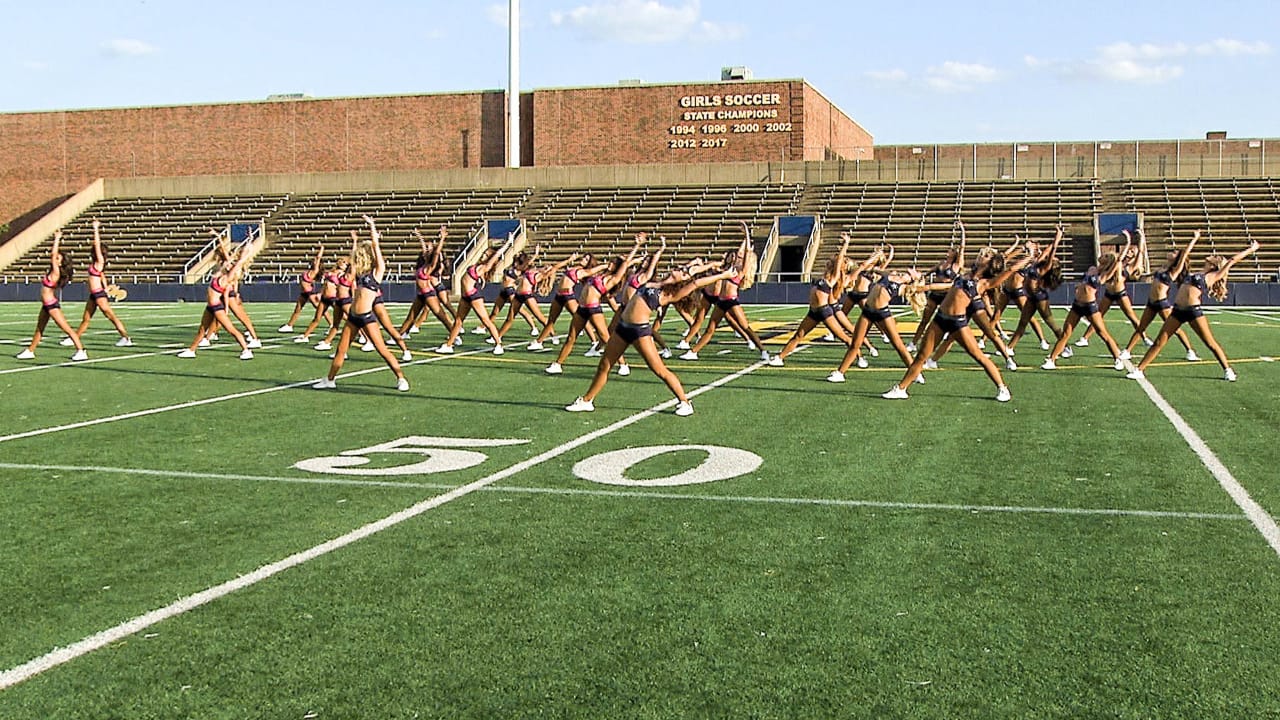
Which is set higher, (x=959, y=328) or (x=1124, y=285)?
(x=1124, y=285)

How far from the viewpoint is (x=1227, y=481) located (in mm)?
7871

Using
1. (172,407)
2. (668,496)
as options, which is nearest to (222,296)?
(172,407)

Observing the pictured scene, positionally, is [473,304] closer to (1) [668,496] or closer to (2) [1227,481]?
(1) [668,496]

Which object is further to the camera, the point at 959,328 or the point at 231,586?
the point at 959,328

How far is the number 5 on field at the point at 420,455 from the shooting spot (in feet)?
27.4

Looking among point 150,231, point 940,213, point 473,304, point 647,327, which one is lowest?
point 473,304

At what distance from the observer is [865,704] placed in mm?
4047

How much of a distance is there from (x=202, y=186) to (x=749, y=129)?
25.9m

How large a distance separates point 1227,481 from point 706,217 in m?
42.5

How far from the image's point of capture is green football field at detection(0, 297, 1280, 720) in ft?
13.8

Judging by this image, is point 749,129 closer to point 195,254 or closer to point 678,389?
point 195,254

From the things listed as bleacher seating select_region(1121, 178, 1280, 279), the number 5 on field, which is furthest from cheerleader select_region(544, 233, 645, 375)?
bleacher seating select_region(1121, 178, 1280, 279)

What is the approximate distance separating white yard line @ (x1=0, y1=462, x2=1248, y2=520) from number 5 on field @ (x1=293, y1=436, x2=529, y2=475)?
14.7 inches

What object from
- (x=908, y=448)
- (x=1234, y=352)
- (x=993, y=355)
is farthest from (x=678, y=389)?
(x=1234, y=352)
